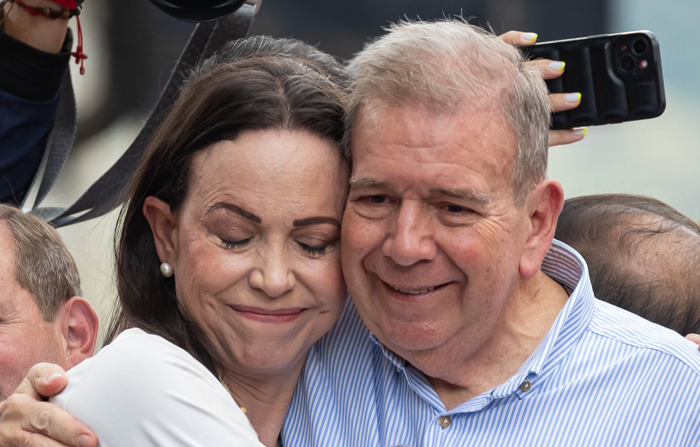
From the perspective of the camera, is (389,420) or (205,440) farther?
(389,420)

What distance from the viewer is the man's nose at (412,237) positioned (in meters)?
1.85

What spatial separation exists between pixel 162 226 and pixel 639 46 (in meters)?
1.29

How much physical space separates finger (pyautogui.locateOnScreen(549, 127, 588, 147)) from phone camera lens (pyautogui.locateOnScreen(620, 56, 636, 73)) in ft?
0.61

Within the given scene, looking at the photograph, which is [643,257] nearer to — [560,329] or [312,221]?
[560,329]

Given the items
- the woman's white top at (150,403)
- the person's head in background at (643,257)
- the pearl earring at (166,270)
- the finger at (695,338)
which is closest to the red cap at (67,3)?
the pearl earring at (166,270)

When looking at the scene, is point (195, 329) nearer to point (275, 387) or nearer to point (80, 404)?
point (275, 387)

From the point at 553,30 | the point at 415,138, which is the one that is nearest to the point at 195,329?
the point at 415,138

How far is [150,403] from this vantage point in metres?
1.67

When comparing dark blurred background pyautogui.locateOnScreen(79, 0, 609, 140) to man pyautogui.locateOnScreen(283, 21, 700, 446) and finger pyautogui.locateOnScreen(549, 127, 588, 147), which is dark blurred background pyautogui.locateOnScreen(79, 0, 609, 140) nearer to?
finger pyautogui.locateOnScreen(549, 127, 588, 147)

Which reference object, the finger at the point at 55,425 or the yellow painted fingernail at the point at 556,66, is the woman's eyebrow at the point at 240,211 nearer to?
the finger at the point at 55,425

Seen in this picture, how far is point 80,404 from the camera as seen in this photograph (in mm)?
1716

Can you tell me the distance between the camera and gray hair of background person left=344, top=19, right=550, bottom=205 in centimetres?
187

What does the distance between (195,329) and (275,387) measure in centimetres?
27

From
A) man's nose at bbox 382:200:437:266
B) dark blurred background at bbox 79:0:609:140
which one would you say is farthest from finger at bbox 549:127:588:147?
dark blurred background at bbox 79:0:609:140
